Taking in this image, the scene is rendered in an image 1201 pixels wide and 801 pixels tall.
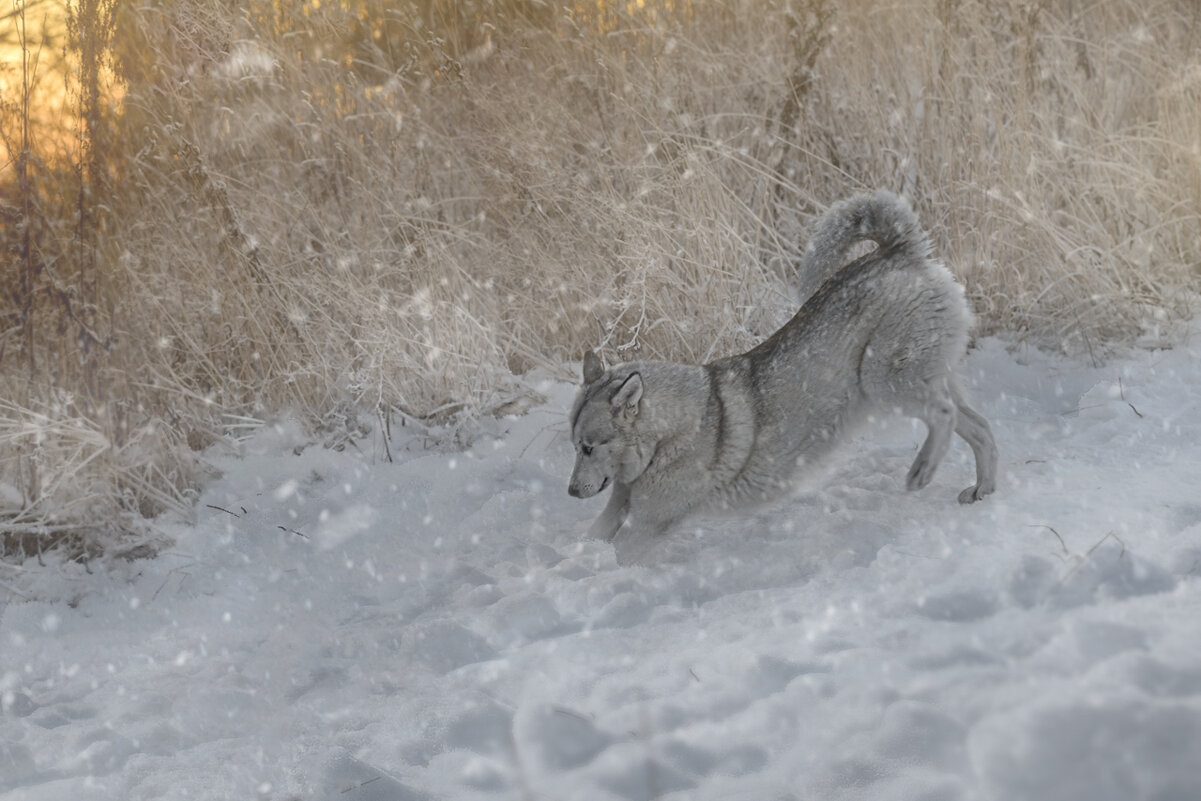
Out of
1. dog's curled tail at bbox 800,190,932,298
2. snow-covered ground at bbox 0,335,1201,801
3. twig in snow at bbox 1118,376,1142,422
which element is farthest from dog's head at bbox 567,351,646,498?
twig in snow at bbox 1118,376,1142,422

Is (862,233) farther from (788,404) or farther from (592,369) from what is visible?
(592,369)

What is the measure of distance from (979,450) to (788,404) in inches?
28.2

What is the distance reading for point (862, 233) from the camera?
4.09 metres

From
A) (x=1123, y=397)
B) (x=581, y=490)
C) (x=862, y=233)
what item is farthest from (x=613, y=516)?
(x=1123, y=397)

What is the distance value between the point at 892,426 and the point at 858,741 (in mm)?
2188

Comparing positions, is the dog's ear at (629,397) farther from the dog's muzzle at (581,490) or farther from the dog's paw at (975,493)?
the dog's paw at (975,493)

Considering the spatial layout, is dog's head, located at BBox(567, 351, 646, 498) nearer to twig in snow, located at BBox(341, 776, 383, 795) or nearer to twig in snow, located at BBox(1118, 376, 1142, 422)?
twig in snow, located at BBox(341, 776, 383, 795)

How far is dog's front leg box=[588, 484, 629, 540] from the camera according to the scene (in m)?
3.87

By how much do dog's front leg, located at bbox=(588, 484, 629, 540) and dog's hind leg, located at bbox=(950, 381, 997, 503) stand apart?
1.25 metres

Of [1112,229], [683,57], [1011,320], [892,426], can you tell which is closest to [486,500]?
[892,426]

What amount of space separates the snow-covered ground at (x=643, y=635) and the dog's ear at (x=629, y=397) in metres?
0.50

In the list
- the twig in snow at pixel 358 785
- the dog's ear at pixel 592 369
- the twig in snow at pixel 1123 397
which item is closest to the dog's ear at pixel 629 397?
the dog's ear at pixel 592 369

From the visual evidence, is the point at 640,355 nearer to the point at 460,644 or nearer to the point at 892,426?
the point at 892,426

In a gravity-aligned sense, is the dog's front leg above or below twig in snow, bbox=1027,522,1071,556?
below
